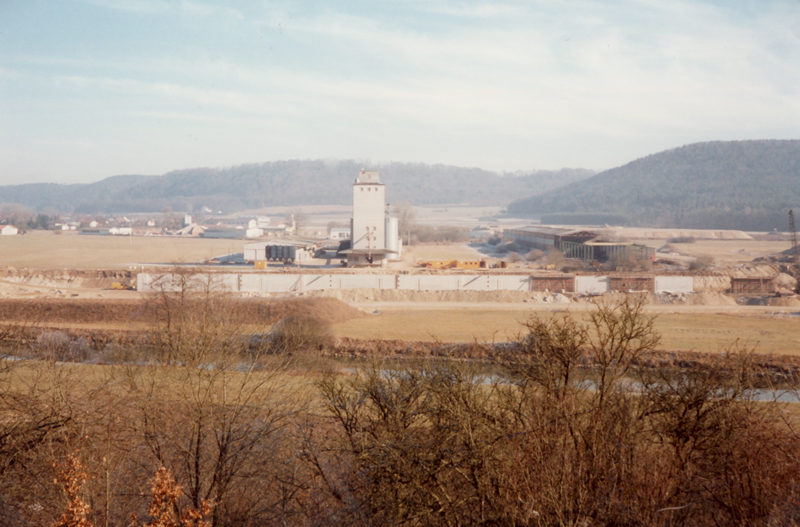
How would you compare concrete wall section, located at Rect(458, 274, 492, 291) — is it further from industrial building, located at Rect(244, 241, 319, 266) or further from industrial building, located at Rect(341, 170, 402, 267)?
industrial building, located at Rect(244, 241, 319, 266)

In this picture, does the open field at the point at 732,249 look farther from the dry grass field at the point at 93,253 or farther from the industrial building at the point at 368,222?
the dry grass field at the point at 93,253

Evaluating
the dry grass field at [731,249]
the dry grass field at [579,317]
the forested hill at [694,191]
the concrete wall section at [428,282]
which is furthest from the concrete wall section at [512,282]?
the forested hill at [694,191]

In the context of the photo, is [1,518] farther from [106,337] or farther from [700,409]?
[106,337]

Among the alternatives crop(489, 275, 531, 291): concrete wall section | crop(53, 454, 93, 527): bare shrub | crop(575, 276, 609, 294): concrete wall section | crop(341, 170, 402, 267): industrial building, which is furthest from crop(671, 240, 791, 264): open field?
Answer: crop(53, 454, 93, 527): bare shrub

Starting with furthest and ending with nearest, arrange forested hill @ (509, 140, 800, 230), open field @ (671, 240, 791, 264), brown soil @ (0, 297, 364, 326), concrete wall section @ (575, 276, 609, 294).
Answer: forested hill @ (509, 140, 800, 230) → open field @ (671, 240, 791, 264) → concrete wall section @ (575, 276, 609, 294) → brown soil @ (0, 297, 364, 326)

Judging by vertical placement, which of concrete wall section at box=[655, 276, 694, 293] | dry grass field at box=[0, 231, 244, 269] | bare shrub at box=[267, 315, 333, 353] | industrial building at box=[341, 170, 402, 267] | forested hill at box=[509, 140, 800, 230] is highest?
forested hill at box=[509, 140, 800, 230]

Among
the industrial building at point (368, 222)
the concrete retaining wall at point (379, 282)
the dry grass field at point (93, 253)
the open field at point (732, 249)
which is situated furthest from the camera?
the open field at point (732, 249)
